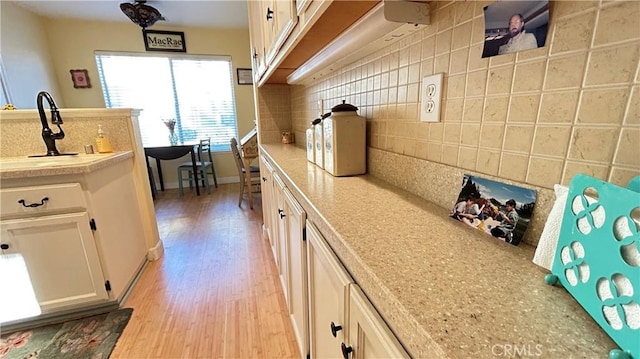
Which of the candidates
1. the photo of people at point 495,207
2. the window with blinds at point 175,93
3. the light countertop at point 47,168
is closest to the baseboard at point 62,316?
the light countertop at point 47,168

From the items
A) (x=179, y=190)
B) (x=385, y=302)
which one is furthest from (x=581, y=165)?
(x=179, y=190)

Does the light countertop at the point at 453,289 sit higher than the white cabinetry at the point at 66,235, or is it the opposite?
the light countertop at the point at 453,289

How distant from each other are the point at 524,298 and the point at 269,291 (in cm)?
170

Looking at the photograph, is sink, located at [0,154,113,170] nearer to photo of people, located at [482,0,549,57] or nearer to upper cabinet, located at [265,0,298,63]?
upper cabinet, located at [265,0,298,63]

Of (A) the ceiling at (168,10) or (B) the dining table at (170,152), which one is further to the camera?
(B) the dining table at (170,152)

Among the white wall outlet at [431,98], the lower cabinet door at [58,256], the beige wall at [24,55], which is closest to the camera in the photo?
the white wall outlet at [431,98]

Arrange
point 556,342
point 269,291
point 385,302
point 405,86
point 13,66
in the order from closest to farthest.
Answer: point 556,342
point 385,302
point 405,86
point 269,291
point 13,66

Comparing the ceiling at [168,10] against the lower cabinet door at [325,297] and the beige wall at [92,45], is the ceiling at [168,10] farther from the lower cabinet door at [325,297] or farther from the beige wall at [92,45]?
the lower cabinet door at [325,297]

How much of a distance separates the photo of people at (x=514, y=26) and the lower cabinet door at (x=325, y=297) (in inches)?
22.8

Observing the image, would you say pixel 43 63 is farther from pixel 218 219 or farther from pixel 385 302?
pixel 385 302

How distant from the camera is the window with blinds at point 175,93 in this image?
429 centimetres

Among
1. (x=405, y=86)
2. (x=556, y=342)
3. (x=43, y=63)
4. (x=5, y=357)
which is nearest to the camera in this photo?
(x=556, y=342)

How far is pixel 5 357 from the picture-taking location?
1.36 m

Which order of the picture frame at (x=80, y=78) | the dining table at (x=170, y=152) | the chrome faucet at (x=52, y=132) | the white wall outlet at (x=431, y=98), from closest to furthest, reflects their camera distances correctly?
1. the white wall outlet at (x=431, y=98)
2. the chrome faucet at (x=52, y=132)
3. the picture frame at (x=80, y=78)
4. the dining table at (x=170, y=152)
